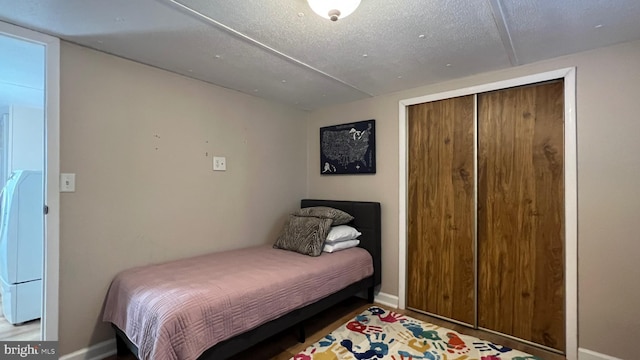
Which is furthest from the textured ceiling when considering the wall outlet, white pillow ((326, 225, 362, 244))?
white pillow ((326, 225, 362, 244))

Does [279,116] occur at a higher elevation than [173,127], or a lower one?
higher

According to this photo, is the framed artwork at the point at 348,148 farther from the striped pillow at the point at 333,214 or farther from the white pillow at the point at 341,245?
the white pillow at the point at 341,245

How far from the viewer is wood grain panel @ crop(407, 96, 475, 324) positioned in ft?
8.54

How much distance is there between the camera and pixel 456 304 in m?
2.65

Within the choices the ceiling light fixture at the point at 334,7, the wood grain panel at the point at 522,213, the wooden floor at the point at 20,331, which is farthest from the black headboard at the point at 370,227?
the wooden floor at the point at 20,331

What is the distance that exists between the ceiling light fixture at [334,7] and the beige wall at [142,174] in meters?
1.65

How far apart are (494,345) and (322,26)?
2.63m

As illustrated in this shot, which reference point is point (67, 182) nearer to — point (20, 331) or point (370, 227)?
point (20, 331)

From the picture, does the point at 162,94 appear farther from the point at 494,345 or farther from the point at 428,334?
the point at 494,345

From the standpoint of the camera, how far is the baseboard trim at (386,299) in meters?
3.00

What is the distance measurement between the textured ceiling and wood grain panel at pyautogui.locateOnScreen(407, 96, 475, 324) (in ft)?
1.47

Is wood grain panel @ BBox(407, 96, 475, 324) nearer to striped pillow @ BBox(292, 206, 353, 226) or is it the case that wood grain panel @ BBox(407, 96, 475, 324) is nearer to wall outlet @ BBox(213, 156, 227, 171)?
striped pillow @ BBox(292, 206, 353, 226)

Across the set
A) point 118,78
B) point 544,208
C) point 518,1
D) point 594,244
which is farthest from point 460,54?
point 118,78

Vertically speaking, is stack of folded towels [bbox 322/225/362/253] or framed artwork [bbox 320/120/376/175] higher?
framed artwork [bbox 320/120/376/175]
